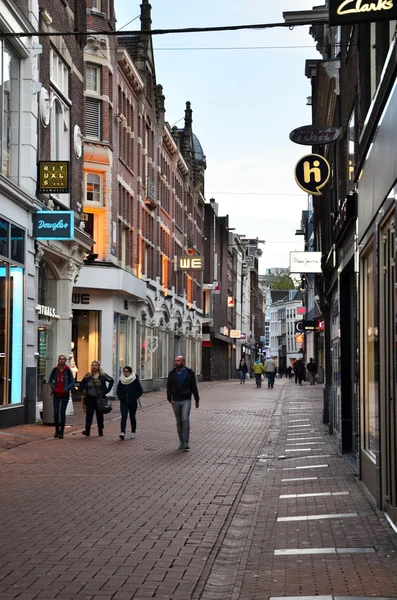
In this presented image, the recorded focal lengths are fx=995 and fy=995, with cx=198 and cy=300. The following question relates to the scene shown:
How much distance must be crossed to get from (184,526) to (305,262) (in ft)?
51.8

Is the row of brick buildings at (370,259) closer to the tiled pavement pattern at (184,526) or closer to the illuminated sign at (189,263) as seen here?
the tiled pavement pattern at (184,526)

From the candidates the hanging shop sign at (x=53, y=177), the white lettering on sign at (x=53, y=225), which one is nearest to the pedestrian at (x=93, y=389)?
the white lettering on sign at (x=53, y=225)

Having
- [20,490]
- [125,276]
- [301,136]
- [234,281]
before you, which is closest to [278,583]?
[20,490]

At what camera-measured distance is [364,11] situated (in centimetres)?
857

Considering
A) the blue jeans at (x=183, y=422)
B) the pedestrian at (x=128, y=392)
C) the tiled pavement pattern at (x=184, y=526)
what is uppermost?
the pedestrian at (x=128, y=392)

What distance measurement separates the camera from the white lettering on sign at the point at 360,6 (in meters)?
8.54

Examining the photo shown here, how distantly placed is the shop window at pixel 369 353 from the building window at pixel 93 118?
2608cm

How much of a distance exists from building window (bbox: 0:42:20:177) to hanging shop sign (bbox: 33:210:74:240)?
1.31 metres

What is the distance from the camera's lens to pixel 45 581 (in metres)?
7.03

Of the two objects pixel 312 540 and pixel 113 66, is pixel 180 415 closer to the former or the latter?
pixel 312 540

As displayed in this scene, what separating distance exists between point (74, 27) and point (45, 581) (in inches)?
932

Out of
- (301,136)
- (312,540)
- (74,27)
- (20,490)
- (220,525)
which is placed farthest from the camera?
(74,27)

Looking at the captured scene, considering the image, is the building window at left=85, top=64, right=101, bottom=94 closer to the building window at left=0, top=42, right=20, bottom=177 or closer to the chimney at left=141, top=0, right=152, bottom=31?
the chimney at left=141, top=0, right=152, bottom=31

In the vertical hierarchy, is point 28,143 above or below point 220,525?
above
